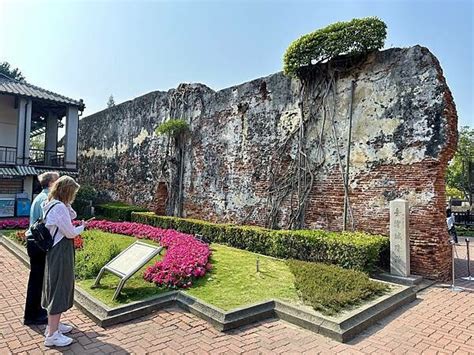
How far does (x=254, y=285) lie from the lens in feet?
18.6

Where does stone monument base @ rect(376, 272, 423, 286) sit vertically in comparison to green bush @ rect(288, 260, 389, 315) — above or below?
below

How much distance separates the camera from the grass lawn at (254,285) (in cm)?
486

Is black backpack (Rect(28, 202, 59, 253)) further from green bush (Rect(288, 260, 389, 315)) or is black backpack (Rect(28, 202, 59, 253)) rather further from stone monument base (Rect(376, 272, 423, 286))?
stone monument base (Rect(376, 272, 423, 286))

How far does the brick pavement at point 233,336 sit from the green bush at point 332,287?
17.8 inches

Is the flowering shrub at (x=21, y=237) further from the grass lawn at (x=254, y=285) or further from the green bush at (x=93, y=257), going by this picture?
the grass lawn at (x=254, y=285)

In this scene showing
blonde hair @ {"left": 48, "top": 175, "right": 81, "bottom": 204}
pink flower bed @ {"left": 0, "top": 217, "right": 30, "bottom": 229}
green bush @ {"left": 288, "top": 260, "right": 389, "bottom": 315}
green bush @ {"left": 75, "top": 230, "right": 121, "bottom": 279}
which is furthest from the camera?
pink flower bed @ {"left": 0, "top": 217, "right": 30, "bottom": 229}

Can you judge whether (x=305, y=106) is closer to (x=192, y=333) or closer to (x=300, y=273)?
(x=300, y=273)

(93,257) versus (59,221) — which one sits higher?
(59,221)

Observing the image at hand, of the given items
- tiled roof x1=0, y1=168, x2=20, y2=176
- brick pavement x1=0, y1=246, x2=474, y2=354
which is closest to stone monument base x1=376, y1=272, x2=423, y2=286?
brick pavement x1=0, y1=246, x2=474, y2=354

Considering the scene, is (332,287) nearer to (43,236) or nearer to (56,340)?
(56,340)

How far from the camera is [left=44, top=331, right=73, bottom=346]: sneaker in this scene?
146 inches

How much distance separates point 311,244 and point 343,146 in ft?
8.77

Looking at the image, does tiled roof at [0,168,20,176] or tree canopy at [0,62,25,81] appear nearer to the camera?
tiled roof at [0,168,20,176]

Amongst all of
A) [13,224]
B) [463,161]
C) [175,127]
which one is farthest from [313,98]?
[463,161]
